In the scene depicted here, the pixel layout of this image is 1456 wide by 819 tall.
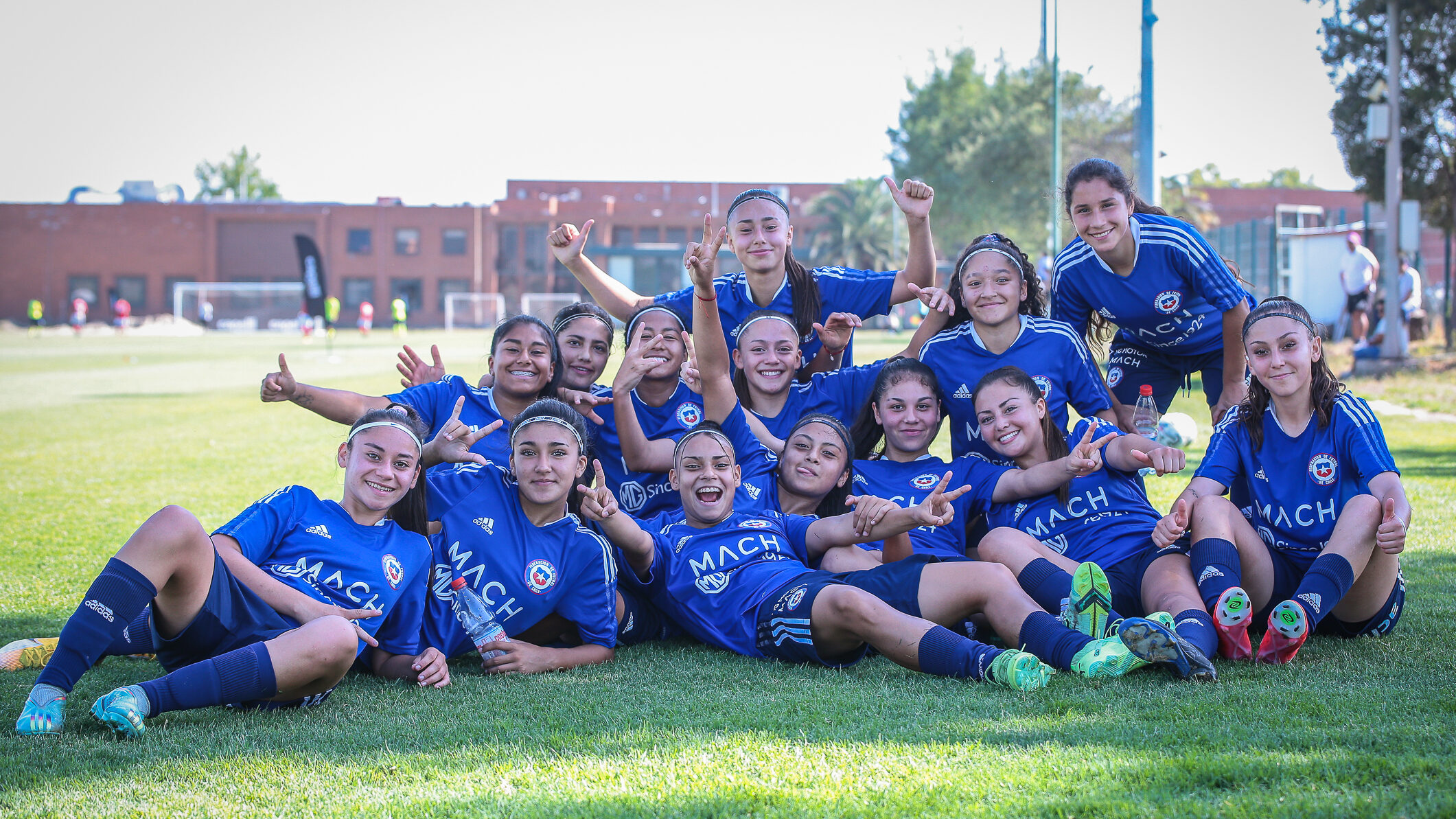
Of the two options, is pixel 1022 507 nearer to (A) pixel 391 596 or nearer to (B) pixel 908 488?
(B) pixel 908 488

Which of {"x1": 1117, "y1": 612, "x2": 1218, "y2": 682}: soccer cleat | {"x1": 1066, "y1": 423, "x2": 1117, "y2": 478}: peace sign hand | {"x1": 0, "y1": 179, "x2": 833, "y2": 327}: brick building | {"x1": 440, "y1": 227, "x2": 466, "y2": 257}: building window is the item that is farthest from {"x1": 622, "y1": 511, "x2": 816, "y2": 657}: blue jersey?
{"x1": 440, "y1": 227, "x2": 466, "y2": 257}: building window

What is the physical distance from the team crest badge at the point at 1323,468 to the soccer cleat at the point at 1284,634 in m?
0.54

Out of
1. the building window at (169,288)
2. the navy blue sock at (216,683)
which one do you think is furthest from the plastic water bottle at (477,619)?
the building window at (169,288)

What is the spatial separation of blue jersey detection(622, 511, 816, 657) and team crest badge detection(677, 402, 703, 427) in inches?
31.3

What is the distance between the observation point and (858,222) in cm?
5659

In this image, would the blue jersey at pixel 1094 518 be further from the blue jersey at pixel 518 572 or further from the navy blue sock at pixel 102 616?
the navy blue sock at pixel 102 616

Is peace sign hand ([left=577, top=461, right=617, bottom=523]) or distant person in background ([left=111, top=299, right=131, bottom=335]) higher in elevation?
distant person in background ([left=111, top=299, right=131, bottom=335])

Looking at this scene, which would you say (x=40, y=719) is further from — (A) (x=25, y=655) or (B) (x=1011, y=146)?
(B) (x=1011, y=146)

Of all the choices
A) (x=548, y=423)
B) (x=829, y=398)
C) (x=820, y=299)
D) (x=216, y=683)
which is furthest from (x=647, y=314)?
(x=216, y=683)

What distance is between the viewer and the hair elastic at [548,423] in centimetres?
389

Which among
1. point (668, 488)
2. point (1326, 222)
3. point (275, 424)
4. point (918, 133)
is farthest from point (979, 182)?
point (668, 488)

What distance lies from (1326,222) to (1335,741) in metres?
39.8

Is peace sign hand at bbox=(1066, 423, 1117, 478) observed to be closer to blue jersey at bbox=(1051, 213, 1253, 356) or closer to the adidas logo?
blue jersey at bbox=(1051, 213, 1253, 356)

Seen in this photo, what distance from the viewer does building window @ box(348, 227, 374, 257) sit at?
5909 cm
